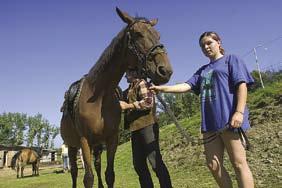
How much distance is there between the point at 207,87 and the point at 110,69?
1.62 metres

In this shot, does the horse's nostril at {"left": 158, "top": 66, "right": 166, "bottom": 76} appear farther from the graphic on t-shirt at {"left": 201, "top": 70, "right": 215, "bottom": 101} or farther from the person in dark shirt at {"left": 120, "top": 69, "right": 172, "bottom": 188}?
the person in dark shirt at {"left": 120, "top": 69, "right": 172, "bottom": 188}

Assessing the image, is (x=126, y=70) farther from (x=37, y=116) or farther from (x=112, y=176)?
(x=37, y=116)

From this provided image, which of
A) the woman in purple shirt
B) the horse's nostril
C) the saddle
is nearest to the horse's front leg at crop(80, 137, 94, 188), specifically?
the saddle

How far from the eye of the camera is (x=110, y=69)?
188 inches

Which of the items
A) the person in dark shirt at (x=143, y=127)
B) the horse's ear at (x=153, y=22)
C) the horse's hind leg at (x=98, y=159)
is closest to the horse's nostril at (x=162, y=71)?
the person in dark shirt at (x=143, y=127)

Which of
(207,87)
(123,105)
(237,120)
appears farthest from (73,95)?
(237,120)

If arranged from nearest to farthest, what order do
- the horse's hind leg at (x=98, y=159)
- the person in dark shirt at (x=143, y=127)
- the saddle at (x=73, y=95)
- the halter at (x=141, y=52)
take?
the halter at (x=141, y=52)
the person in dark shirt at (x=143, y=127)
the saddle at (x=73, y=95)
the horse's hind leg at (x=98, y=159)

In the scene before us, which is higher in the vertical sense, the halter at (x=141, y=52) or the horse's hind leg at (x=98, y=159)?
the halter at (x=141, y=52)

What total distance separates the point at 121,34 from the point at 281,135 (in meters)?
6.45

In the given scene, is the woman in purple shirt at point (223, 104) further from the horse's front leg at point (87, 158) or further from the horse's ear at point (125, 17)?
the horse's front leg at point (87, 158)

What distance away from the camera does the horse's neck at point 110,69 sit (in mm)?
4684

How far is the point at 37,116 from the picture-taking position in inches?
3110

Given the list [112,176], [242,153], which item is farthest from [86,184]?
[242,153]

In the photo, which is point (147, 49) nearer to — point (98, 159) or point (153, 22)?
point (153, 22)
